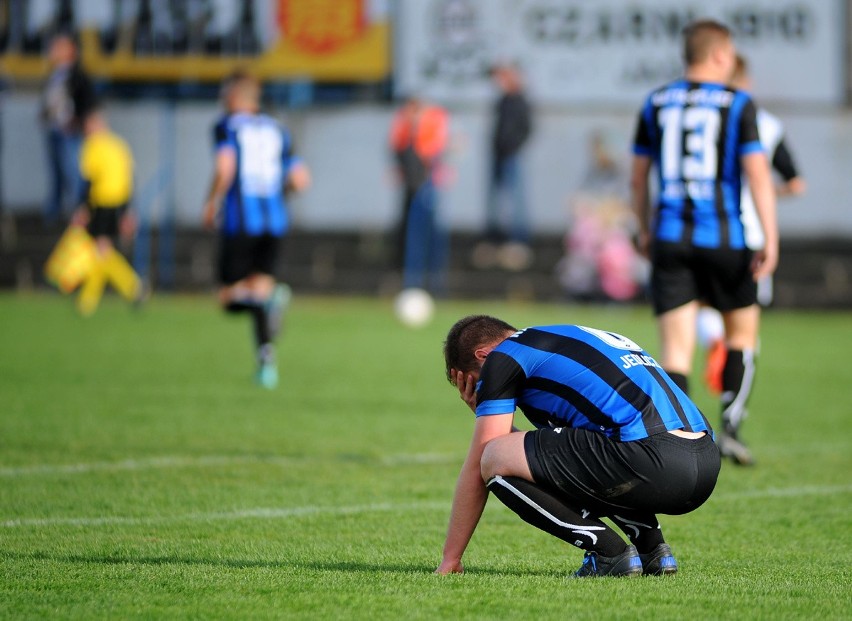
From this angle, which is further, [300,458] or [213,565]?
[300,458]

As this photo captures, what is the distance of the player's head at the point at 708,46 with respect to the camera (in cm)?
746

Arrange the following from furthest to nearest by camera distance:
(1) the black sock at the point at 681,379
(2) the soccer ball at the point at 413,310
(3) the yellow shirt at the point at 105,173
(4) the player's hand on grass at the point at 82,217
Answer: (4) the player's hand on grass at the point at 82,217, (3) the yellow shirt at the point at 105,173, (2) the soccer ball at the point at 413,310, (1) the black sock at the point at 681,379

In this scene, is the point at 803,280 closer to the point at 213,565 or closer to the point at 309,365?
the point at 309,365

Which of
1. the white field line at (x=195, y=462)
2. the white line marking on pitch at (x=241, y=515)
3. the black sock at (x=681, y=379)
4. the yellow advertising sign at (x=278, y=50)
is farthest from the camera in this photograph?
the yellow advertising sign at (x=278, y=50)

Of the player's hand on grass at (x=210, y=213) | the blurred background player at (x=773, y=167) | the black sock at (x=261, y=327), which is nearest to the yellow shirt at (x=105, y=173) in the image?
the player's hand on grass at (x=210, y=213)

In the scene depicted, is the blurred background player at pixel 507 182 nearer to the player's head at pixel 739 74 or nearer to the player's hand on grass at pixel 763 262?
the player's head at pixel 739 74

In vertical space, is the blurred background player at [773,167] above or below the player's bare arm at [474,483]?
above

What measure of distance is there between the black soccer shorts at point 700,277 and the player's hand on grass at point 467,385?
2.85 meters

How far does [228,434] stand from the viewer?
8766 millimetres

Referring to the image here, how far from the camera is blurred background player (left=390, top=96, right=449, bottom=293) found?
20609 mm

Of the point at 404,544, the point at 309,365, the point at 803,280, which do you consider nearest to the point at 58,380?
the point at 309,365

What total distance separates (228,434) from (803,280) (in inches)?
544

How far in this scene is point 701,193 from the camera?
24.7 feet

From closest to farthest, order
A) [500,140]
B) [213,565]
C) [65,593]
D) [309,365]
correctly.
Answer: [65,593] < [213,565] < [309,365] < [500,140]
